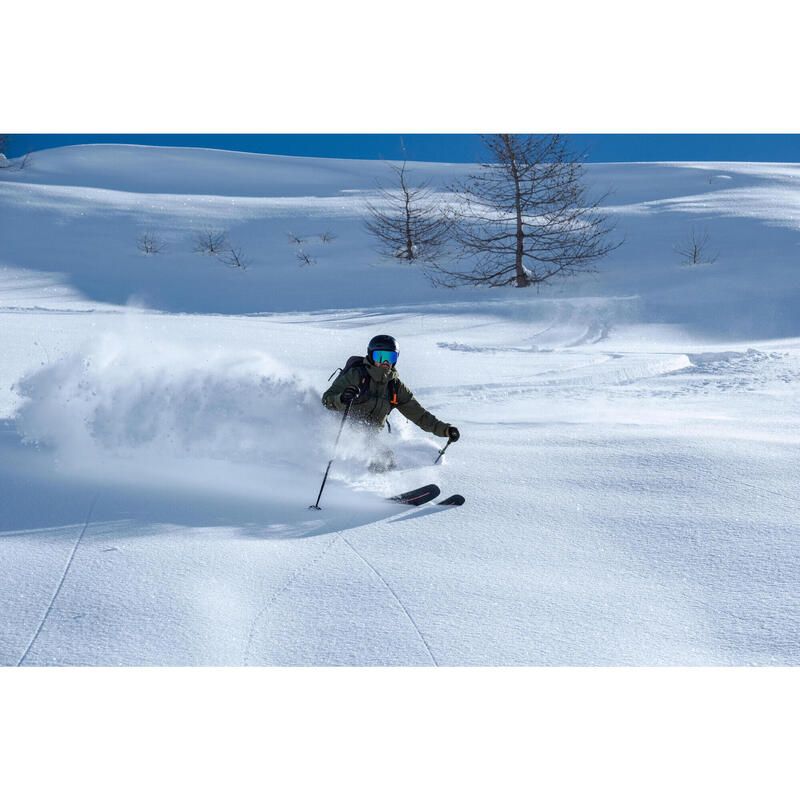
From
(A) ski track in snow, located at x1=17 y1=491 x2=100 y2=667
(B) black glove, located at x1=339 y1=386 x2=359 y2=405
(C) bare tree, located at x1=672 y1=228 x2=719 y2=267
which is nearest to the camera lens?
(A) ski track in snow, located at x1=17 y1=491 x2=100 y2=667

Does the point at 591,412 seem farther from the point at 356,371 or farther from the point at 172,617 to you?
the point at 172,617

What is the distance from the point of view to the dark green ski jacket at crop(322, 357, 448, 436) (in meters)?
5.25

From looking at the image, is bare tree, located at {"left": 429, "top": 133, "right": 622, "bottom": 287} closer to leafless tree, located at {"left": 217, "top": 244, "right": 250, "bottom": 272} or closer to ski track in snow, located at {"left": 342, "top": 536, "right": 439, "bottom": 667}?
leafless tree, located at {"left": 217, "top": 244, "right": 250, "bottom": 272}

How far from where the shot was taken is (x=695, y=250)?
18.3m

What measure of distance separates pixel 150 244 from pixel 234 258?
3.01 metres

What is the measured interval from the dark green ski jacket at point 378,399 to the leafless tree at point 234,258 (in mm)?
16629

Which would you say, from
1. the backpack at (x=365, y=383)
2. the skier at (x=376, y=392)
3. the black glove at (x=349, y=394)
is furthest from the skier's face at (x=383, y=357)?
the black glove at (x=349, y=394)

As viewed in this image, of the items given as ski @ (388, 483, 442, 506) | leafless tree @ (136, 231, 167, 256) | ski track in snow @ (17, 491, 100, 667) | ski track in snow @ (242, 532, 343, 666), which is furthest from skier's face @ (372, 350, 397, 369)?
leafless tree @ (136, 231, 167, 256)

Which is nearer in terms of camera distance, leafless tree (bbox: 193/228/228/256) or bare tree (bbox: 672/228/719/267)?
bare tree (bbox: 672/228/719/267)

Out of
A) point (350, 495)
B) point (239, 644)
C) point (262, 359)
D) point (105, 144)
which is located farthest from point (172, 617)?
point (105, 144)

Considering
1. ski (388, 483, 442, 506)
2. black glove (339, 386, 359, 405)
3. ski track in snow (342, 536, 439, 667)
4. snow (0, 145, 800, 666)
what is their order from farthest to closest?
1. black glove (339, 386, 359, 405)
2. ski (388, 483, 442, 506)
3. snow (0, 145, 800, 666)
4. ski track in snow (342, 536, 439, 667)

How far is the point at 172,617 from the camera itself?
3387mm

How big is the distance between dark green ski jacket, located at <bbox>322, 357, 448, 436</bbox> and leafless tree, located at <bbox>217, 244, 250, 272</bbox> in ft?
54.6

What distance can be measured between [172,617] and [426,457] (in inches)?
109
